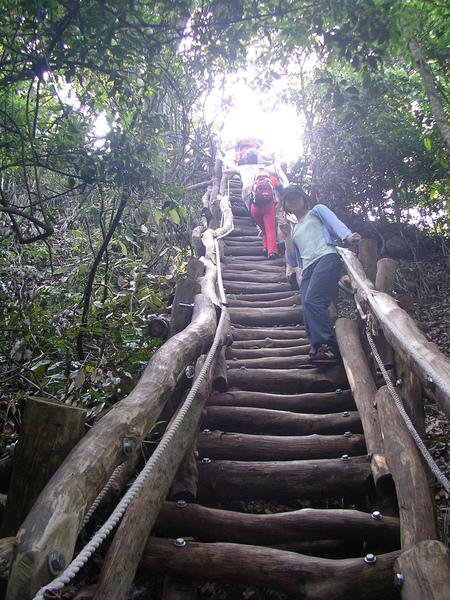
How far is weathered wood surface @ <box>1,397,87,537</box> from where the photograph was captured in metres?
1.58

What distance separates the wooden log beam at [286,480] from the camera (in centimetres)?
265

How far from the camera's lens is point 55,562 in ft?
3.89

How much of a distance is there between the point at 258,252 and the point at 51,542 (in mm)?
6795

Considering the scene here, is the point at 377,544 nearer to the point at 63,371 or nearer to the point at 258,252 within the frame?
the point at 63,371

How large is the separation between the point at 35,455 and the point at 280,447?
1747 millimetres

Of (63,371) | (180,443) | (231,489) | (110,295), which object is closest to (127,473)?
(180,443)

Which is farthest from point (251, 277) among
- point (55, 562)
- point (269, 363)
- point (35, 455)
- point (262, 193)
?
point (55, 562)

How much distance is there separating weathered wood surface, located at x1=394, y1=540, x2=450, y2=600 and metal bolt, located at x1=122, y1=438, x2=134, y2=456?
1225 mm

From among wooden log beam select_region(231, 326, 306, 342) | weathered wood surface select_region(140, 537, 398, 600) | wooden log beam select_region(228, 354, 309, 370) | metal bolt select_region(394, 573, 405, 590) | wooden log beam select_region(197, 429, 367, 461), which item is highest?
wooden log beam select_region(231, 326, 306, 342)

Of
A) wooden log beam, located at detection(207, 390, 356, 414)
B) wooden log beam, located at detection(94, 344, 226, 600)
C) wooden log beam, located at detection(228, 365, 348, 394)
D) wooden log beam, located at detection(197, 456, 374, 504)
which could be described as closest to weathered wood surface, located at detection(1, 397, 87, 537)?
wooden log beam, located at detection(94, 344, 226, 600)

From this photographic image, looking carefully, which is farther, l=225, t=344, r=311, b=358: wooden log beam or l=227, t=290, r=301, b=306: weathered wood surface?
l=227, t=290, r=301, b=306: weathered wood surface

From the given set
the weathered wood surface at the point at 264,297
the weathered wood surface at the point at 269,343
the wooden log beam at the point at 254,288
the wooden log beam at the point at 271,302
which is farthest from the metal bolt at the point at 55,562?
the wooden log beam at the point at 254,288

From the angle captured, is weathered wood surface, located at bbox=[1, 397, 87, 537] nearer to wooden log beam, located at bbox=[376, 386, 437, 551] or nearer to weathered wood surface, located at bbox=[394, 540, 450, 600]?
weathered wood surface, located at bbox=[394, 540, 450, 600]

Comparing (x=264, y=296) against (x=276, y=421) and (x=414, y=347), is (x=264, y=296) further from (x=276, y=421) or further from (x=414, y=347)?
(x=414, y=347)
